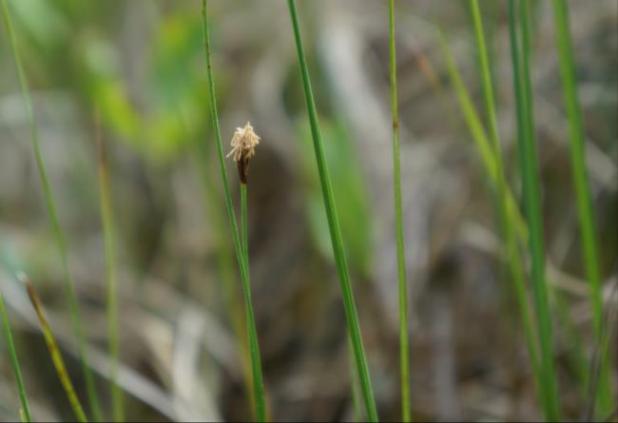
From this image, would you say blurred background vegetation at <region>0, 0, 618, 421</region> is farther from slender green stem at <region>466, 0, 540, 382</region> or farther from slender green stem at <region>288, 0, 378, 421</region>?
slender green stem at <region>288, 0, 378, 421</region>

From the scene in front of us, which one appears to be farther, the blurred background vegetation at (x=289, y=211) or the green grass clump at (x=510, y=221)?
the blurred background vegetation at (x=289, y=211)

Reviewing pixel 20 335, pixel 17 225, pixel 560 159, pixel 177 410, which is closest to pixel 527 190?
pixel 177 410

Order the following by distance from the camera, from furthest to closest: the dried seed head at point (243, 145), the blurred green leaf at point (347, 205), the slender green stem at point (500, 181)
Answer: the blurred green leaf at point (347, 205)
the slender green stem at point (500, 181)
the dried seed head at point (243, 145)

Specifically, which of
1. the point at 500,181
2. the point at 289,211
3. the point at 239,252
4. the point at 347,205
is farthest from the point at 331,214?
the point at 289,211

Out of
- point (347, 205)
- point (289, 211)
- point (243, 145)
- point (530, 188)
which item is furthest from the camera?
point (289, 211)

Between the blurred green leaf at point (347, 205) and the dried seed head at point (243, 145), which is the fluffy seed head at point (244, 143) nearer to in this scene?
the dried seed head at point (243, 145)

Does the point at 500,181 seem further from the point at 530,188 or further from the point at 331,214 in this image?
the point at 331,214

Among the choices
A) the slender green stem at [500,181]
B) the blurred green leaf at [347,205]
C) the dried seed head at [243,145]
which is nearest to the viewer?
the dried seed head at [243,145]

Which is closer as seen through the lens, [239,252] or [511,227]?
[239,252]

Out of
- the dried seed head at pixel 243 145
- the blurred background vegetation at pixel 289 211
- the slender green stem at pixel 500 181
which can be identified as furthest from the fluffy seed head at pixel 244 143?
the blurred background vegetation at pixel 289 211
